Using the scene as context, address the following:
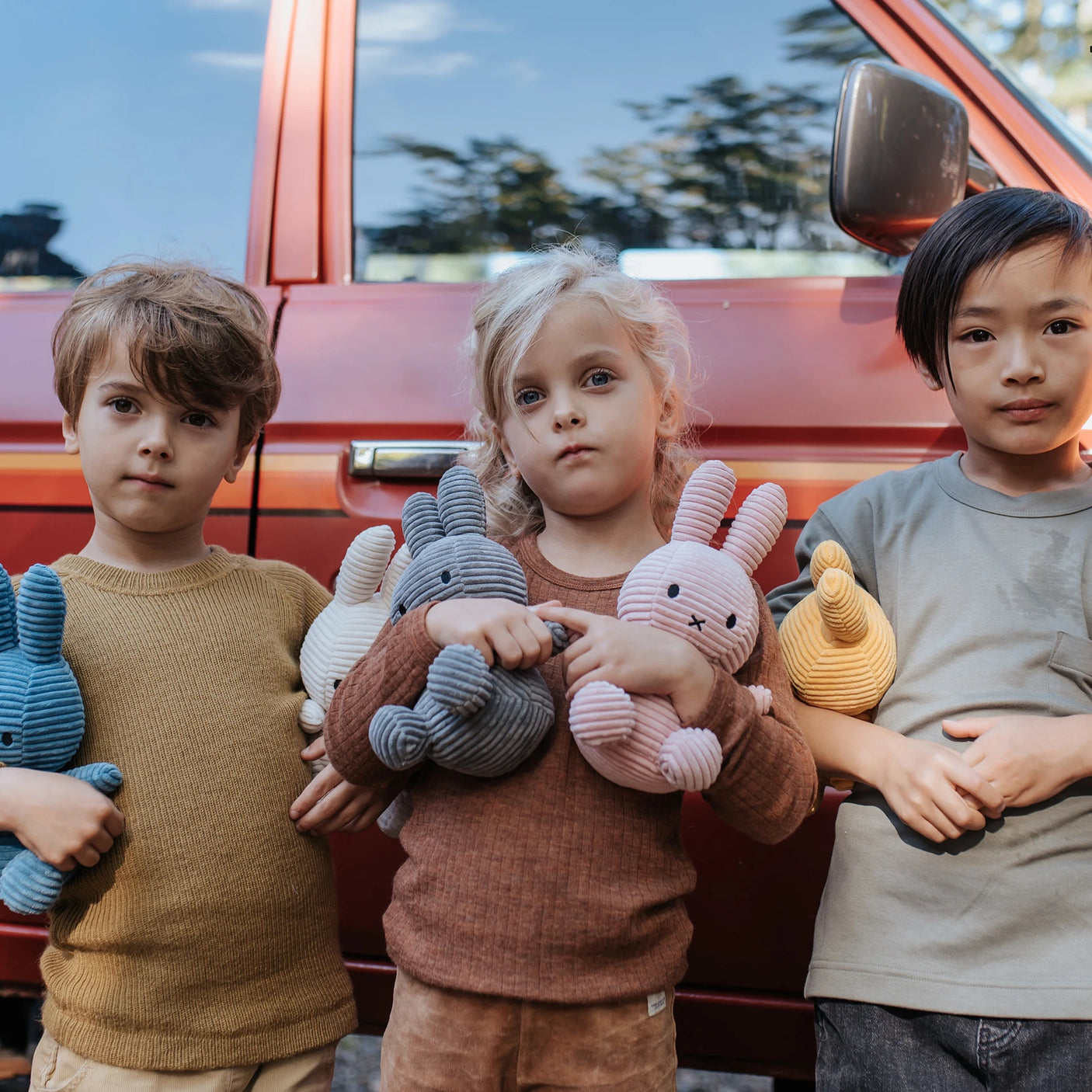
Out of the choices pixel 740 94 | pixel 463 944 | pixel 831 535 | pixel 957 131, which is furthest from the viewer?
pixel 740 94

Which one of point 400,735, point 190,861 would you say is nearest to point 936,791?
point 400,735

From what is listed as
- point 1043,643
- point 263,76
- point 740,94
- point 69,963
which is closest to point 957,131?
point 740,94

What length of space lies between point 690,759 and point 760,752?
0.45 ft

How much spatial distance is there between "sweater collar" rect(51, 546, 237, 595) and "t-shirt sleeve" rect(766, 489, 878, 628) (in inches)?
35.4

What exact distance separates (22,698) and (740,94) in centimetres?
169

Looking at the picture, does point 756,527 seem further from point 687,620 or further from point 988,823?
point 988,823

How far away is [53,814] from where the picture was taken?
4.91 feet

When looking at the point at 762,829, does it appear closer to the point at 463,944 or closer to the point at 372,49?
the point at 463,944

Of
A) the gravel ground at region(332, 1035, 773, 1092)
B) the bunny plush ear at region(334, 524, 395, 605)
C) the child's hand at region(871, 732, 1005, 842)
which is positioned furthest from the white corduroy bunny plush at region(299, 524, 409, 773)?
the gravel ground at region(332, 1035, 773, 1092)

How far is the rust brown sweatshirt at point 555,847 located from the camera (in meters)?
1.38

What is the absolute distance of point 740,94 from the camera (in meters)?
2.18

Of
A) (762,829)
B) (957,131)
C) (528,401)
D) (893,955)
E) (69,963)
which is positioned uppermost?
(957,131)

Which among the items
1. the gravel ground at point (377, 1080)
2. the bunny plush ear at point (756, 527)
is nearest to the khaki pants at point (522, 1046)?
the bunny plush ear at point (756, 527)

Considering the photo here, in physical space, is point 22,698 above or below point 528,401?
below
